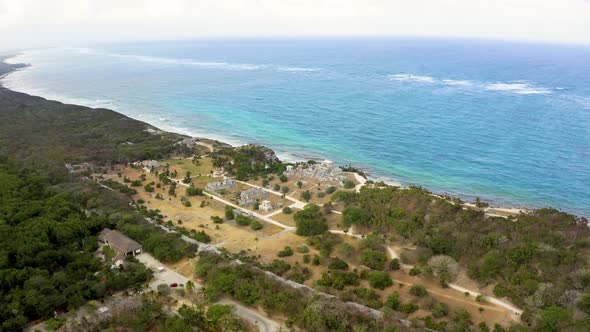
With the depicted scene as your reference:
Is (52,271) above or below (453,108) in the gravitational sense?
below

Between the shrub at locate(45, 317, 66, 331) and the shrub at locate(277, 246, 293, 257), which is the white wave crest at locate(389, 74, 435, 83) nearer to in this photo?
the shrub at locate(277, 246, 293, 257)

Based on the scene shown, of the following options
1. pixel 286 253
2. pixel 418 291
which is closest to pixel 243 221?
pixel 286 253

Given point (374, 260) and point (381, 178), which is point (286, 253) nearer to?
point (374, 260)

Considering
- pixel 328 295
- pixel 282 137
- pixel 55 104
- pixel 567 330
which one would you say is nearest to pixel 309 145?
pixel 282 137

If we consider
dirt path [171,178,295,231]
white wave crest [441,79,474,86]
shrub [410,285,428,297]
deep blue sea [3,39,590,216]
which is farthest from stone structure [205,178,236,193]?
white wave crest [441,79,474,86]

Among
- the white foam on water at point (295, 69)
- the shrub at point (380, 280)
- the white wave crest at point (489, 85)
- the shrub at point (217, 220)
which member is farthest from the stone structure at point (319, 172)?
the white foam on water at point (295, 69)

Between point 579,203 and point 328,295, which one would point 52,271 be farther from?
point 579,203
